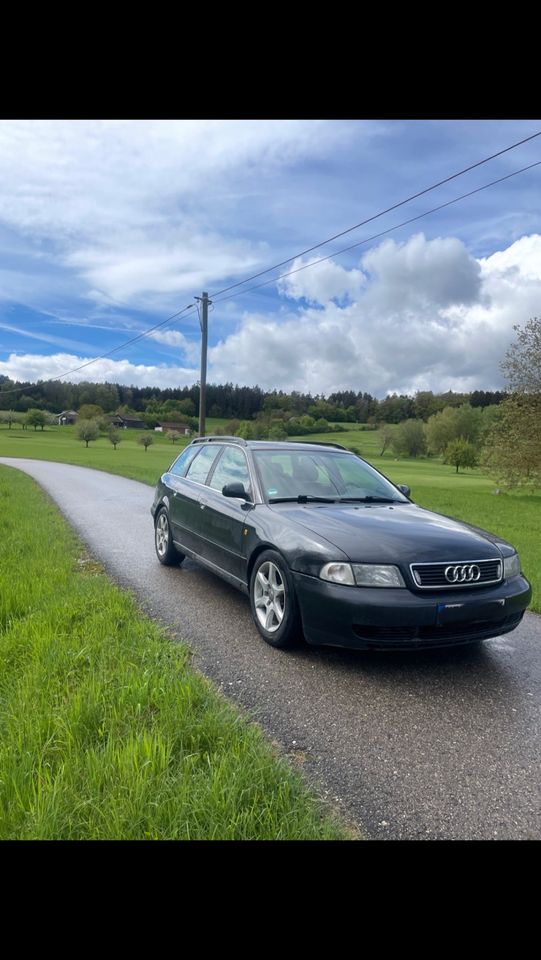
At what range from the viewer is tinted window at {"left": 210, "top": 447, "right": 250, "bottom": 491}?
499 cm

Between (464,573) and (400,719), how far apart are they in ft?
3.40

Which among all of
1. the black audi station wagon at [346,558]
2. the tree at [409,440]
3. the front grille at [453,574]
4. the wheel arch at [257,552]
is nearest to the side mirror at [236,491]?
the black audi station wagon at [346,558]

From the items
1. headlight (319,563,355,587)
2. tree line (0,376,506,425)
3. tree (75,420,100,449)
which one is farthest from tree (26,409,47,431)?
headlight (319,563,355,587)

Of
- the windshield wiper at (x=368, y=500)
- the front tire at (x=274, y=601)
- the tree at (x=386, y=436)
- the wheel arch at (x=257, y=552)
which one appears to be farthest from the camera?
the tree at (x=386, y=436)

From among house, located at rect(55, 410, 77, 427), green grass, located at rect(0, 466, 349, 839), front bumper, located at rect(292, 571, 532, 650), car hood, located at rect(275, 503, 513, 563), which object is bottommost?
green grass, located at rect(0, 466, 349, 839)

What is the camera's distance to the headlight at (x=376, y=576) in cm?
330

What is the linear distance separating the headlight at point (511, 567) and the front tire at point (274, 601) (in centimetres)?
151

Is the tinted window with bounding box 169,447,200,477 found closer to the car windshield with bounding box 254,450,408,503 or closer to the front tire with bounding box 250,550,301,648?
the car windshield with bounding box 254,450,408,503

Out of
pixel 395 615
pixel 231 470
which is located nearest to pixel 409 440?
pixel 231 470

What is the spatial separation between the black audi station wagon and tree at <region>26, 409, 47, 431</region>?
98.7 meters

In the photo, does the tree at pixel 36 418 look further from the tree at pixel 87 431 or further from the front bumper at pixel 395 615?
the front bumper at pixel 395 615

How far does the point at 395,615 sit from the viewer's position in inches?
125

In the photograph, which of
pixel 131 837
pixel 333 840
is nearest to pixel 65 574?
pixel 131 837
